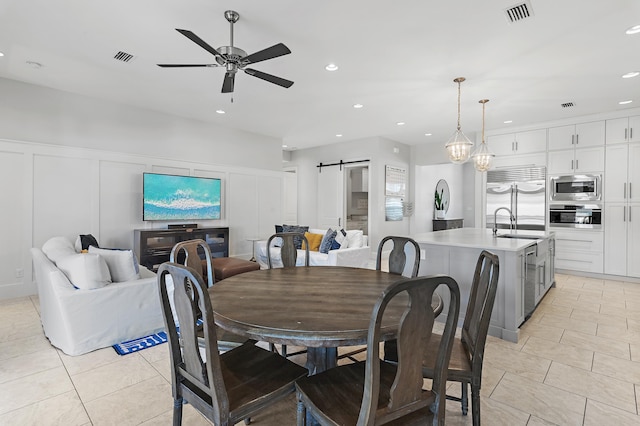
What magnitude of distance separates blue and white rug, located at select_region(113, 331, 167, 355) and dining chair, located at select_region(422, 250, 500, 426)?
2342 millimetres

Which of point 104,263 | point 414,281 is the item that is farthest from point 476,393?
point 104,263

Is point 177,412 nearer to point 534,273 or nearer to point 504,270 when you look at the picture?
point 504,270

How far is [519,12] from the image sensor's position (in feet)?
8.46

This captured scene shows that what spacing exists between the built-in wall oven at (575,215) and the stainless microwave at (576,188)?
14cm

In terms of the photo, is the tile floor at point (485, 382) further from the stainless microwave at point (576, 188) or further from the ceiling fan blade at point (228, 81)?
the stainless microwave at point (576, 188)

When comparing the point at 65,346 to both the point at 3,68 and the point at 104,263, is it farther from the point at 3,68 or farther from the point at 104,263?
the point at 3,68

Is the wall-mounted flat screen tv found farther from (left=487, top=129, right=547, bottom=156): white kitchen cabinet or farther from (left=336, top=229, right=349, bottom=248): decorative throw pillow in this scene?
(left=487, top=129, right=547, bottom=156): white kitchen cabinet

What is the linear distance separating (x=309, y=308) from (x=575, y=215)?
6.19 meters

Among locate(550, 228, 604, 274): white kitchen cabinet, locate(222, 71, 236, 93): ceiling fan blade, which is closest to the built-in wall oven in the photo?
locate(550, 228, 604, 274): white kitchen cabinet

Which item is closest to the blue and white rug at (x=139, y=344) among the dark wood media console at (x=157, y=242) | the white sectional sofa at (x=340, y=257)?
the white sectional sofa at (x=340, y=257)

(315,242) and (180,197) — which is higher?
(180,197)

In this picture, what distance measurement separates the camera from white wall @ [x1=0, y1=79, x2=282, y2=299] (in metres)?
4.08

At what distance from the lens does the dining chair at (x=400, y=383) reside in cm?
103

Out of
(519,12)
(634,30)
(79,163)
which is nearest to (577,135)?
(634,30)
